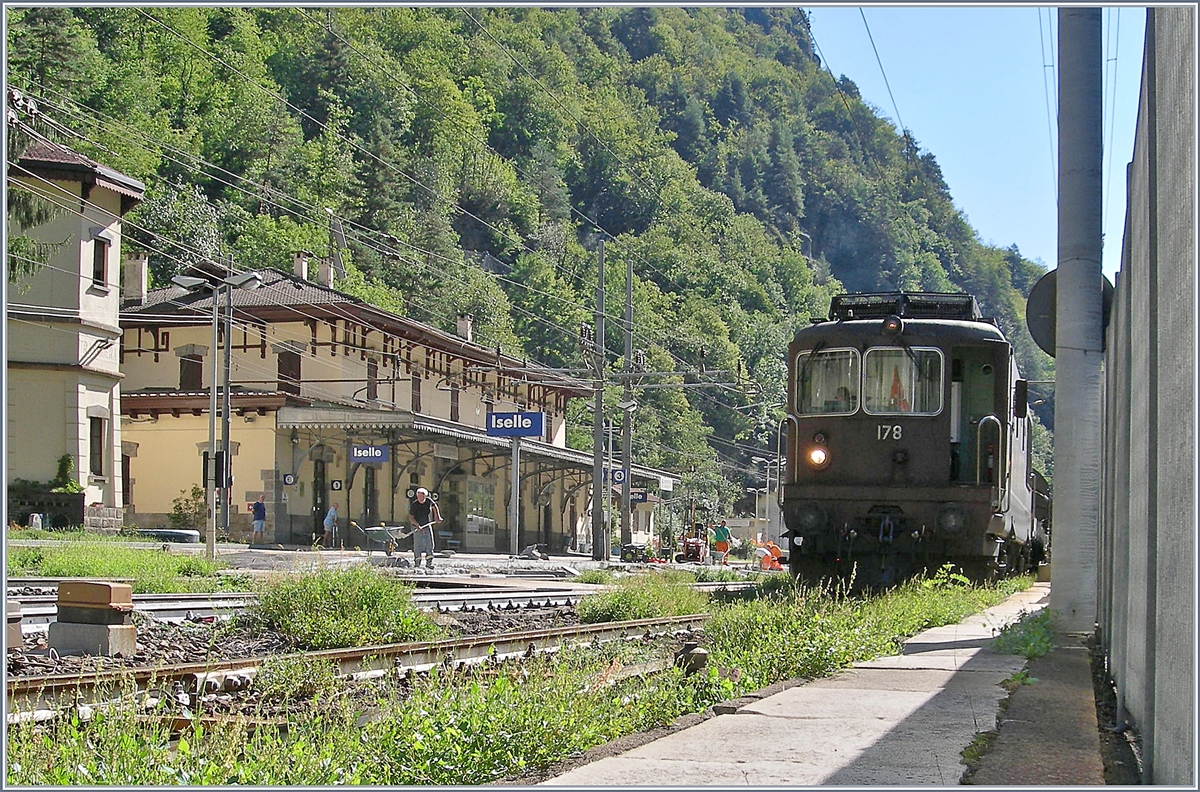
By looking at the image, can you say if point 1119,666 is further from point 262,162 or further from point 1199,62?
point 262,162

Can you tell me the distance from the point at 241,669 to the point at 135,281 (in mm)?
41906

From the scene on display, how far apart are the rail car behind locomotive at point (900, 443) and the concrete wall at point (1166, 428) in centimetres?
960

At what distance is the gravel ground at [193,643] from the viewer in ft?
28.1

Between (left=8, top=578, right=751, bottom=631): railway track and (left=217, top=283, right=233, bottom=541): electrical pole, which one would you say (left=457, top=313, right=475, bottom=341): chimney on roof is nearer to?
(left=217, top=283, right=233, bottom=541): electrical pole

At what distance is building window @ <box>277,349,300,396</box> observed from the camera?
43438 millimetres

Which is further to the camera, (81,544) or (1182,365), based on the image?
(81,544)

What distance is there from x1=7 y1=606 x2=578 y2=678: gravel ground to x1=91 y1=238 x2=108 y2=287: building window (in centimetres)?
2356

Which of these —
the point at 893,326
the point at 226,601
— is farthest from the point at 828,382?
the point at 226,601

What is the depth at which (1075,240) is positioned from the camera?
36.4ft

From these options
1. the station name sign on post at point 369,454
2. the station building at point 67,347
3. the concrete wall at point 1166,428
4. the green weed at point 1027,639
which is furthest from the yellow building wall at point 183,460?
the concrete wall at point 1166,428

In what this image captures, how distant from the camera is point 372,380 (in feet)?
149

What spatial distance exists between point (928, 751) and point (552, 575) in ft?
76.4

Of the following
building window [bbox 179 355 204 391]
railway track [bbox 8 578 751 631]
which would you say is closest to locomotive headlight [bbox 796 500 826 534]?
railway track [bbox 8 578 751 631]

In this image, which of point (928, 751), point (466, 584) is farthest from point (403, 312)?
point (928, 751)
